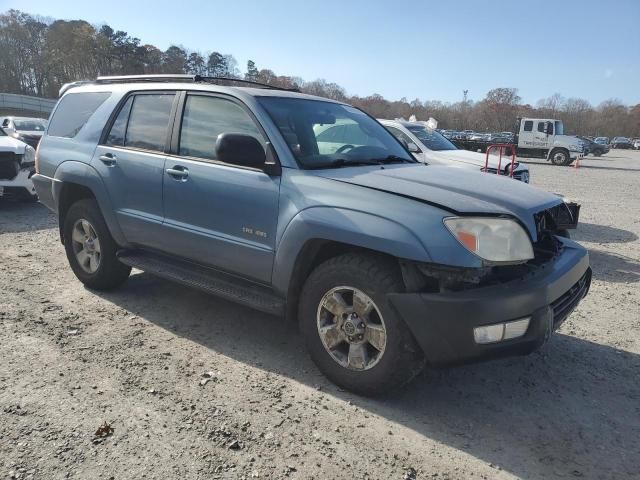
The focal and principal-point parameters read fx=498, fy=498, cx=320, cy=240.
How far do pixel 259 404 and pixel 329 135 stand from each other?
2.07 meters

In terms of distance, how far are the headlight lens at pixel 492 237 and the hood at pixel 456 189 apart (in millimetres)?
60

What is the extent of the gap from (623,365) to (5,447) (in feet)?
13.4

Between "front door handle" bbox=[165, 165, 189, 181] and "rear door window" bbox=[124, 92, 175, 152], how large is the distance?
306 mm

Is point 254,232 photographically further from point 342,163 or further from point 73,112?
point 73,112

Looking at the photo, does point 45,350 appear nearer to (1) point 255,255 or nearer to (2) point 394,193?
(1) point 255,255

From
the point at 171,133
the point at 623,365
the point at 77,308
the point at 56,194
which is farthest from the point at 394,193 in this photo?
the point at 56,194

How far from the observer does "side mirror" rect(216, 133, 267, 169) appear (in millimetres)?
3193

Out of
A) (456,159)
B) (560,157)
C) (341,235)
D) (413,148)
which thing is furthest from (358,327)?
(560,157)

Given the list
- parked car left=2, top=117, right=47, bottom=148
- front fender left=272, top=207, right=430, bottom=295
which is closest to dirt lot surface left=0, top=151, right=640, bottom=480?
front fender left=272, top=207, right=430, bottom=295

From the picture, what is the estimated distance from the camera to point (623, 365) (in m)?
3.76

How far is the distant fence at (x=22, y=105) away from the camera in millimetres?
51688

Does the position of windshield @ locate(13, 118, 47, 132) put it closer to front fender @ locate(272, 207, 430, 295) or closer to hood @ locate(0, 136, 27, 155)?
hood @ locate(0, 136, 27, 155)

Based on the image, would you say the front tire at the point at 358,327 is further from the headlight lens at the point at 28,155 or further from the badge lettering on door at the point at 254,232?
the headlight lens at the point at 28,155

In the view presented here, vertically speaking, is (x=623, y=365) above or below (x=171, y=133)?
below
